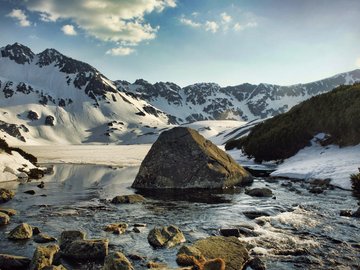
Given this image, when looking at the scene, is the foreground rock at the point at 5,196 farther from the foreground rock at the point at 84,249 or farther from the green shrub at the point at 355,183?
the green shrub at the point at 355,183

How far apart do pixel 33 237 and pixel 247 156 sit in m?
39.9

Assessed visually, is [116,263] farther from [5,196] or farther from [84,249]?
[5,196]

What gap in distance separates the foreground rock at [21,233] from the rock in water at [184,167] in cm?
1432

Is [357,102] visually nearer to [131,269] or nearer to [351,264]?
[351,264]

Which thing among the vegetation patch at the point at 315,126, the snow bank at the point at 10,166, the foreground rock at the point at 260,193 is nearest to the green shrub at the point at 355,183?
the foreground rock at the point at 260,193

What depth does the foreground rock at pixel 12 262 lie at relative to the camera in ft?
31.6

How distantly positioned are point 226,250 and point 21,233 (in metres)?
7.25

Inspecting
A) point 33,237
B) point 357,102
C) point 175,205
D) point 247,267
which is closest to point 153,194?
point 175,205

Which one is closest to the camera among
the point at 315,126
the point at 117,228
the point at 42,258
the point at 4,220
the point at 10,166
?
the point at 42,258

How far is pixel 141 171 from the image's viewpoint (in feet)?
90.4

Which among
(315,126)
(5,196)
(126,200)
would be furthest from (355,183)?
(5,196)

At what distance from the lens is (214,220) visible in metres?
15.9

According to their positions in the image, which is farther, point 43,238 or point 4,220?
point 4,220

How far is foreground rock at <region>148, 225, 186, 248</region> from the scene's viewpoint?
11.9 m
